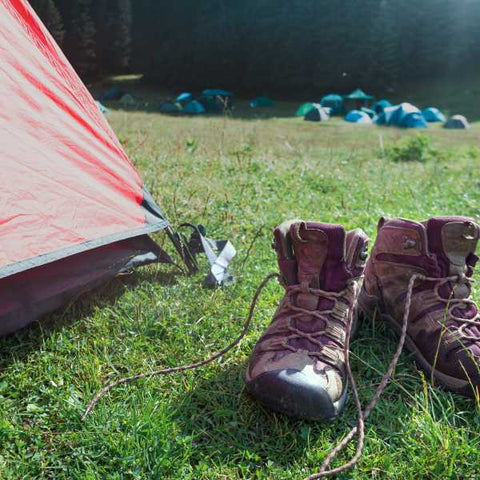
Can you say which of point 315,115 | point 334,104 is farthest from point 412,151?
point 334,104

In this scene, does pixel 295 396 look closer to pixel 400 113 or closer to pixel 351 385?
pixel 351 385

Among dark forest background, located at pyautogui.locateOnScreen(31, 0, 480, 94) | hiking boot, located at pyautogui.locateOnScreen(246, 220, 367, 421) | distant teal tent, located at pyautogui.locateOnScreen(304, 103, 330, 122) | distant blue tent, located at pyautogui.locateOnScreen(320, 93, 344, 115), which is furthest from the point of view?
dark forest background, located at pyautogui.locateOnScreen(31, 0, 480, 94)

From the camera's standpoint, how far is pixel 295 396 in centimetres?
142

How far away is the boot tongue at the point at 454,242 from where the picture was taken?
171cm

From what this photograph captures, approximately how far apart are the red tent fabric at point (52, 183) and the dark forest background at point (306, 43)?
25.2m

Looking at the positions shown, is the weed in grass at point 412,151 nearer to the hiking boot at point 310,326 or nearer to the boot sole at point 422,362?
the boot sole at point 422,362

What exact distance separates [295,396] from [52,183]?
1193 mm

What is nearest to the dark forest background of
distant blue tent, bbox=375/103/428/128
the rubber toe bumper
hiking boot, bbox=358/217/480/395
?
distant blue tent, bbox=375/103/428/128

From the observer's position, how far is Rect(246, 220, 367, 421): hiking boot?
1.44 meters

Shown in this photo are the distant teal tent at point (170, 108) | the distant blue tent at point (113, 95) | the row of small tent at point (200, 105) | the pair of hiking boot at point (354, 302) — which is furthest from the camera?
the distant blue tent at point (113, 95)

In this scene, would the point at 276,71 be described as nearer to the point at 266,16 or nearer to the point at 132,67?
the point at 266,16

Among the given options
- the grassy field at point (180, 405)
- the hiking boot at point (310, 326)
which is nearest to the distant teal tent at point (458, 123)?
the grassy field at point (180, 405)

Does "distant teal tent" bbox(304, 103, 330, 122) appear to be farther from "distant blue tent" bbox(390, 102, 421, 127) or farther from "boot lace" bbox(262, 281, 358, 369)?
"boot lace" bbox(262, 281, 358, 369)

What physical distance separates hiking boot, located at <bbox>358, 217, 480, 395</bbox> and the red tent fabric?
3.49 ft
